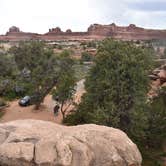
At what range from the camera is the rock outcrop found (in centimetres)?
1773

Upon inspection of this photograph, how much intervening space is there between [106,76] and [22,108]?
48.8 ft

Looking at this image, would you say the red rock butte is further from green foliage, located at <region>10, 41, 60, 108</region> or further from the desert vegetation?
the desert vegetation

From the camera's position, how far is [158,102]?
34.5 meters

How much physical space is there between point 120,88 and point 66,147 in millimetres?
12698

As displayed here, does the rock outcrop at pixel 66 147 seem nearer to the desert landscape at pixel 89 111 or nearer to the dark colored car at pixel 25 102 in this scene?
the desert landscape at pixel 89 111

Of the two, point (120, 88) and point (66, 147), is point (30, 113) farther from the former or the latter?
point (66, 147)

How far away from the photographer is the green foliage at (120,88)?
29641mm

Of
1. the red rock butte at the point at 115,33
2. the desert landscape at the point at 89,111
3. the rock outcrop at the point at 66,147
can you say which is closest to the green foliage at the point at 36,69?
the desert landscape at the point at 89,111

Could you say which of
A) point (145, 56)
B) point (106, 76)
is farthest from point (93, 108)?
point (145, 56)

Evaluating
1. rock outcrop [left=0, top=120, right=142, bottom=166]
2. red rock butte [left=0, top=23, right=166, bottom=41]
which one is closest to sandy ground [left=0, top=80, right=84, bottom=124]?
rock outcrop [left=0, top=120, right=142, bottom=166]

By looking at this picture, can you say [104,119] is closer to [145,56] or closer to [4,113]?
[145,56]

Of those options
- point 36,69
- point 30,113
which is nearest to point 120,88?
point 30,113

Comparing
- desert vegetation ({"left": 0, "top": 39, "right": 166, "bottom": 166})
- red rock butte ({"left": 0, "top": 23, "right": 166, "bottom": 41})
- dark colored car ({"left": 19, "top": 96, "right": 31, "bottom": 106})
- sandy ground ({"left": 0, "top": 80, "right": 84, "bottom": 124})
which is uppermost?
desert vegetation ({"left": 0, "top": 39, "right": 166, "bottom": 166})

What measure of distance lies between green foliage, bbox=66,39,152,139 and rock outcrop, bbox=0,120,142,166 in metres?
9.71
